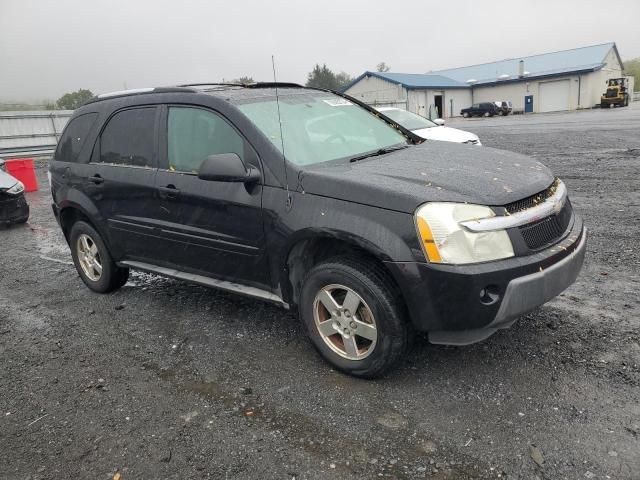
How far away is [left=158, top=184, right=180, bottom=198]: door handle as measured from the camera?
394cm

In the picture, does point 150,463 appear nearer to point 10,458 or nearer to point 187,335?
point 10,458

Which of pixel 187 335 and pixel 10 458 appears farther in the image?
pixel 187 335

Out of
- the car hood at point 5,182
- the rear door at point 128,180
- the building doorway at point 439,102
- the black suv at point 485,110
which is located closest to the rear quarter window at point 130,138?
the rear door at point 128,180

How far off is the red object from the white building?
3646 cm

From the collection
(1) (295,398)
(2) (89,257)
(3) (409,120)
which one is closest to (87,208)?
(2) (89,257)

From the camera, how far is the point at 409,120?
1041cm

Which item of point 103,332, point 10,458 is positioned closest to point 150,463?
point 10,458

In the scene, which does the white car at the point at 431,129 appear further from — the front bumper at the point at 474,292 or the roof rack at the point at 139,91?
the front bumper at the point at 474,292

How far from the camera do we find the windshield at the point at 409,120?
1008 centimetres

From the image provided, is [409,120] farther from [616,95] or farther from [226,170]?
[616,95]

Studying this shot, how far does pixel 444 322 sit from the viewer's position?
2863mm

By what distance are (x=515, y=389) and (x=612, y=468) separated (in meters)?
0.72

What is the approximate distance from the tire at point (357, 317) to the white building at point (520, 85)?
147 feet

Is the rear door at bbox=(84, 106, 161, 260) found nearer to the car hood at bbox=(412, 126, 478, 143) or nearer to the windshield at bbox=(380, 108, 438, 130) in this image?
the car hood at bbox=(412, 126, 478, 143)
